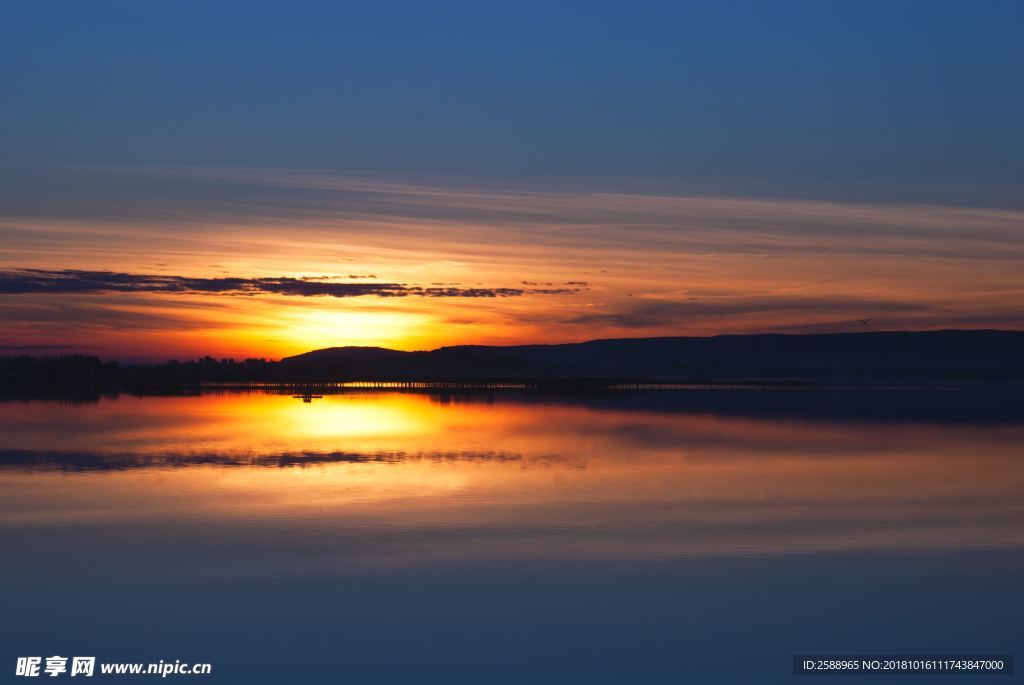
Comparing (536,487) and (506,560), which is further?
(536,487)

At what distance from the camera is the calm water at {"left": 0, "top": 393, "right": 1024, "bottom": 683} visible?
10336 mm

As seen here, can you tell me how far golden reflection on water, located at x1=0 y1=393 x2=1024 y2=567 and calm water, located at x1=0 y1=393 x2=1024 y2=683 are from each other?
9 cm

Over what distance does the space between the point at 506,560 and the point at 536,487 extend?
679cm

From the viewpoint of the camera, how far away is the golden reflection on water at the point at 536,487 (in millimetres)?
15297

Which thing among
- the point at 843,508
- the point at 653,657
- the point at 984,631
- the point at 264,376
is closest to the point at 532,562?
the point at 653,657

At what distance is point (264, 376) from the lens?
12181cm

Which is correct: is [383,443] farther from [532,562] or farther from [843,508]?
[532,562]

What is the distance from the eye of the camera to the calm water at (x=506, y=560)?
33.9 ft

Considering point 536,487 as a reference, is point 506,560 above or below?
below

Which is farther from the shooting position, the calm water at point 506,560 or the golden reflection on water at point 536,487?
the golden reflection on water at point 536,487

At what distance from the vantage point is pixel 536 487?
20.5 m

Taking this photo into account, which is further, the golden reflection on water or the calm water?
the golden reflection on water

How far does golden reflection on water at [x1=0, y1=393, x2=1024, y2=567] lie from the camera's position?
15.3 metres

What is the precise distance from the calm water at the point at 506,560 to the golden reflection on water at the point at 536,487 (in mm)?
94
